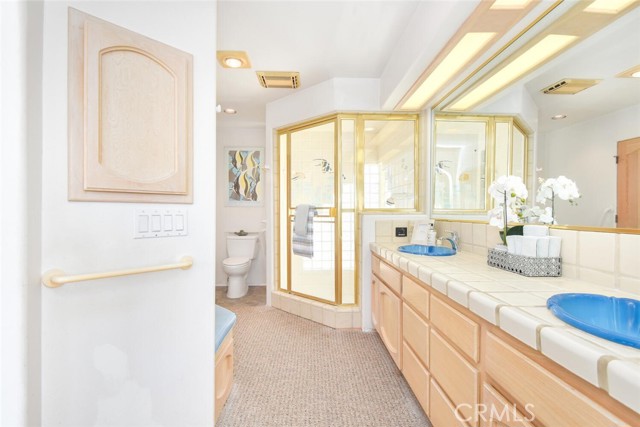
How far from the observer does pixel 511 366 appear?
2.50 feet

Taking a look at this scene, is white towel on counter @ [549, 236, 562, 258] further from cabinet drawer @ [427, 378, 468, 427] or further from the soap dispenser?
the soap dispenser

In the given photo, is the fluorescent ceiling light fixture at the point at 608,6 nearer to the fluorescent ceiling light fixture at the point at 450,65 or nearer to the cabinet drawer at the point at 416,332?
the fluorescent ceiling light fixture at the point at 450,65

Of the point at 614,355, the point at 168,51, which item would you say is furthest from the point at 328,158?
the point at 614,355

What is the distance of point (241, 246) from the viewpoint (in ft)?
11.4

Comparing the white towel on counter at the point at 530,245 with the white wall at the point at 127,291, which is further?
the white towel on counter at the point at 530,245

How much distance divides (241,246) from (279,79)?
6.74 feet

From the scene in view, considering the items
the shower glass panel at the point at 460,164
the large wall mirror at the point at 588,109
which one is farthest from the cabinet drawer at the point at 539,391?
the shower glass panel at the point at 460,164

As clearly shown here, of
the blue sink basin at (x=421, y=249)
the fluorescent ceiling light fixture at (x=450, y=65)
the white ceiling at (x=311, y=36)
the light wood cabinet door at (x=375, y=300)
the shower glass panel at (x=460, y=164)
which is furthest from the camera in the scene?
the light wood cabinet door at (x=375, y=300)

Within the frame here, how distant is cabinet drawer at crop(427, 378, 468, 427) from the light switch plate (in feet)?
4.24

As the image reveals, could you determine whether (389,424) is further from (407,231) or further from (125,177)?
(125,177)

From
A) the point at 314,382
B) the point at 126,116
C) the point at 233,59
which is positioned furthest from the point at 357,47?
the point at 314,382

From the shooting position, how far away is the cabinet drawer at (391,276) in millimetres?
1662

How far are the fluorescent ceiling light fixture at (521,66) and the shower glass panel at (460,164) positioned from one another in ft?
0.55

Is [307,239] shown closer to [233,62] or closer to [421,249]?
[421,249]
